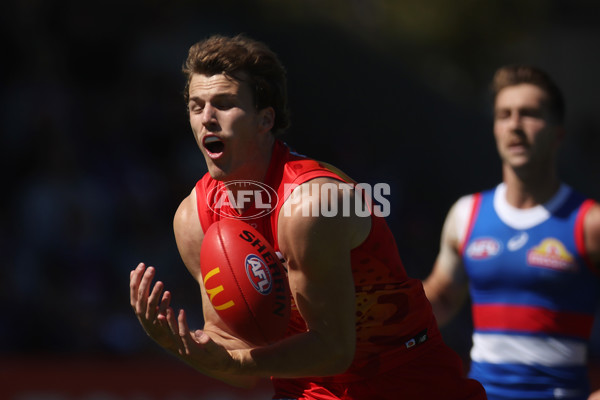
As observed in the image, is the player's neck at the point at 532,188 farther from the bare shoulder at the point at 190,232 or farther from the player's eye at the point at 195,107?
the player's eye at the point at 195,107

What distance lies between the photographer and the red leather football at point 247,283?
3.35 m

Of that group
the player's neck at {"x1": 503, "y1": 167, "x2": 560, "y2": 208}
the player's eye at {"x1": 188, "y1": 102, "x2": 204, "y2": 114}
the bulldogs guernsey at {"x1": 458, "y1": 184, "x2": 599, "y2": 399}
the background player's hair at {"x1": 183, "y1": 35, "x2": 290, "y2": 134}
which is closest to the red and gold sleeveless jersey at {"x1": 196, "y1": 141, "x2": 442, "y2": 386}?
the background player's hair at {"x1": 183, "y1": 35, "x2": 290, "y2": 134}

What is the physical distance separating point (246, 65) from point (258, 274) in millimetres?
814

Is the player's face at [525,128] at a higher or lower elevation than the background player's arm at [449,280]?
higher

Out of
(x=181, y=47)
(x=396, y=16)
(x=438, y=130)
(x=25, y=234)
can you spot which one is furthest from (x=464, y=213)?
(x=396, y=16)

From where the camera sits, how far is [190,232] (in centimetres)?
379

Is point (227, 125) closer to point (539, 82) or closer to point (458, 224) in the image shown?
point (458, 224)

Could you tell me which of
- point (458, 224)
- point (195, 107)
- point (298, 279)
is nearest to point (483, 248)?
point (458, 224)

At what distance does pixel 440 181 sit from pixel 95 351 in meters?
5.43

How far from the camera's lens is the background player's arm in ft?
16.5

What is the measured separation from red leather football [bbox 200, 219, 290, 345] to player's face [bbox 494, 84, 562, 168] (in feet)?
6.77

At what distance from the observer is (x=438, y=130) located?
40.1 feet

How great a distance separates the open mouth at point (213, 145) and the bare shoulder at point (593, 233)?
7.36 ft

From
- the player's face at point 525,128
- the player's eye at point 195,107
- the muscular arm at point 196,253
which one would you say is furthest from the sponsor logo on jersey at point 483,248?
the player's eye at point 195,107
